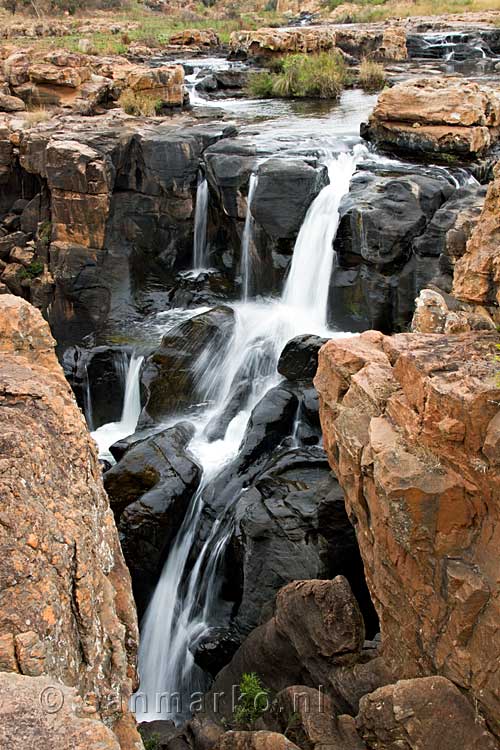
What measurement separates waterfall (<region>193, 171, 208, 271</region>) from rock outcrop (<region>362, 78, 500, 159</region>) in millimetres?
4022

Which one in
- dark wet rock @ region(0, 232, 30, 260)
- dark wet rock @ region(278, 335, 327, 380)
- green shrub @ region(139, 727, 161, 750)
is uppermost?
dark wet rock @ region(0, 232, 30, 260)

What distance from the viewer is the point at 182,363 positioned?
1230 cm

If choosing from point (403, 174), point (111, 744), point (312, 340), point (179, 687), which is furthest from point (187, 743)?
point (403, 174)

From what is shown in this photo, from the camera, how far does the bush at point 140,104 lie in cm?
1914

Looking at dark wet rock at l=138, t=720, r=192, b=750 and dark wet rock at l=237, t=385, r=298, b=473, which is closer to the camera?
dark wet rock at l=138, t=720, r=192, b=750

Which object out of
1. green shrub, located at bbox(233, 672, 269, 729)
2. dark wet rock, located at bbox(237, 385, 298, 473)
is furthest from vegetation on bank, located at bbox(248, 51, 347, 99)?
green shrub, located at bbox(233, 672, 269, 729)

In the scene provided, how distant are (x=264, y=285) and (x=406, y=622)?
9.17 meters

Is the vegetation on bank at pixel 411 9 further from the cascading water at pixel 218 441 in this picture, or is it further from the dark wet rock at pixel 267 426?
the dark wet rock at pixel 267 426

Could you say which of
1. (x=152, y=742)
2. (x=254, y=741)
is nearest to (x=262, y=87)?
(x=152, y=742)

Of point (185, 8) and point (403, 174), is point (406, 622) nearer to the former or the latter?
point (403, 174)

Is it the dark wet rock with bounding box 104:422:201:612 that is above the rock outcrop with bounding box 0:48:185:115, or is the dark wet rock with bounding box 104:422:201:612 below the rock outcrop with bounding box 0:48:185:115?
below

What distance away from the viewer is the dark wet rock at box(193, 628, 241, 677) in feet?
26.9

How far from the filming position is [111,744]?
2.80 metres

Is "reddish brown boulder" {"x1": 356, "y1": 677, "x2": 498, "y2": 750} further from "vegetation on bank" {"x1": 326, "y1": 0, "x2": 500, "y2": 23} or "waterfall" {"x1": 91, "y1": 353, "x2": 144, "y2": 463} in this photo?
"vegetation on bank" {"x1": 326, "y1": 0, "x2": 500, "y2": 23}
